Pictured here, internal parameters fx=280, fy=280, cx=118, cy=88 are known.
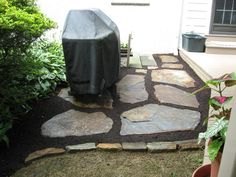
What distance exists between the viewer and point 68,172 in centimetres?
248

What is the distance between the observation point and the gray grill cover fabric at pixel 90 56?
3.66m

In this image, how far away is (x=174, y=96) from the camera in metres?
4.12

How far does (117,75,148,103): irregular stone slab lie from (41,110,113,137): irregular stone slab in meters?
0.63

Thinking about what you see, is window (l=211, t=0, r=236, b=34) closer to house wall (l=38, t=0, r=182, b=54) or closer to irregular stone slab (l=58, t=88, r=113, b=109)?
house wall (l=38, t=0, r=182, b=54)

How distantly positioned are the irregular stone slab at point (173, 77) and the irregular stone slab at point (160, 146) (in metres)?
1.88

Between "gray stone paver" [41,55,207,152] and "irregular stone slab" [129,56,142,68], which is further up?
"irregular stone slab" [129,56,142,68]

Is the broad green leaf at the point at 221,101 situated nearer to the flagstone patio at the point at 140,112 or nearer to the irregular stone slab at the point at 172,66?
the flagstone patio at the point at 140,112

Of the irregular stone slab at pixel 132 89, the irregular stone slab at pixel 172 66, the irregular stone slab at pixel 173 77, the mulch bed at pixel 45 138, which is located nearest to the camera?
the mulch bed at pixel 45 138

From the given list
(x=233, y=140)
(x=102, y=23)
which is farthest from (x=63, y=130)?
(x=233, y=140)

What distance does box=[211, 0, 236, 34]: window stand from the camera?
6.05 m

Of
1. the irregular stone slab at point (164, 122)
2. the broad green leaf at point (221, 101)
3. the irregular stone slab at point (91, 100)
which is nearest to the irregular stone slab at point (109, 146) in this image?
the irregular stone slab at point (164, 122)

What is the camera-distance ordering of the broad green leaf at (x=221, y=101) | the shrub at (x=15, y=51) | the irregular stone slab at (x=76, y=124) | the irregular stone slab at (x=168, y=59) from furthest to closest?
1. the irregular stone slab at (x=168, y=59)
2. the irregular stone slab at (x=76, y=124)
3. the shrub at (x=15, y=51)
4. the broad green leaf at (x=221, y=101)

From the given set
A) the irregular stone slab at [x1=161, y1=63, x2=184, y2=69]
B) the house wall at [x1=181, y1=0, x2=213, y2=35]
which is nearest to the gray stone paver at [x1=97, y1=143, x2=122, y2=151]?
the irregular stone slab at [x1=161, y1=63, x2=184, y2=69]

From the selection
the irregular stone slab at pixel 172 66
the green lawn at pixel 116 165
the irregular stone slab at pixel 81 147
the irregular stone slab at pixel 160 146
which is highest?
the irregular stone slab at pixel 172 66
